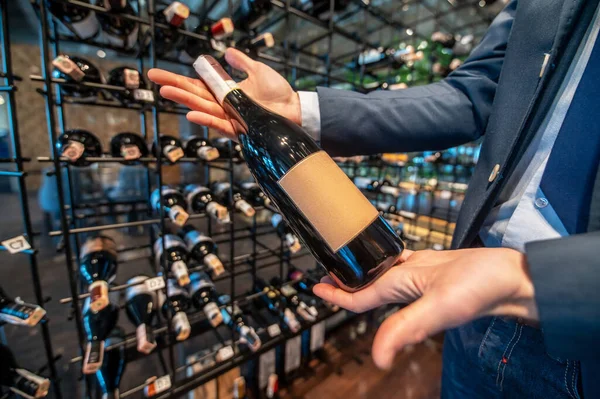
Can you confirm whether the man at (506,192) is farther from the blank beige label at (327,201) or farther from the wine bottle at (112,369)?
the wine bottle at (112,369)

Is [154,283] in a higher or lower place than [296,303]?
higher

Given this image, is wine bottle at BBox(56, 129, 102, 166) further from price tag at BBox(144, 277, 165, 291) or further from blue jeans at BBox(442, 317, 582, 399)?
blue jeans at BBox(442, 317, 582, 399)

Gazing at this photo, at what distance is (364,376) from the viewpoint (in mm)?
1323

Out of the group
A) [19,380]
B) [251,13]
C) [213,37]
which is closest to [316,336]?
[19,380]

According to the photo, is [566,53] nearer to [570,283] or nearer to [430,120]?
[430,120]

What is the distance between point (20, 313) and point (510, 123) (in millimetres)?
1107

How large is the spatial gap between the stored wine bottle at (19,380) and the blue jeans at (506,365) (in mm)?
1010

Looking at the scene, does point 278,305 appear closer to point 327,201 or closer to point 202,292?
point 202,292

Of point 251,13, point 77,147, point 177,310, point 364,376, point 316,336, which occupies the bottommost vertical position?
point 364,376

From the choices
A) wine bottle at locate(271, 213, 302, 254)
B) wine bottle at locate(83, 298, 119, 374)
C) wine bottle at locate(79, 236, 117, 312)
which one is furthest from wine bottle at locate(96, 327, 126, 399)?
wine bottle at locate(271, 213, 302, 254)

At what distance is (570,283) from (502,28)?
569 mm

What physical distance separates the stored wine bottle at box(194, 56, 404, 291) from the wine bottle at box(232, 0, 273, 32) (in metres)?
0.76

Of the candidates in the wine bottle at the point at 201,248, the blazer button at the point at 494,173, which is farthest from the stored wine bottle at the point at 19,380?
the blazer button at the point at 494,173

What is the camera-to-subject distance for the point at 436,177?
1.66 m
